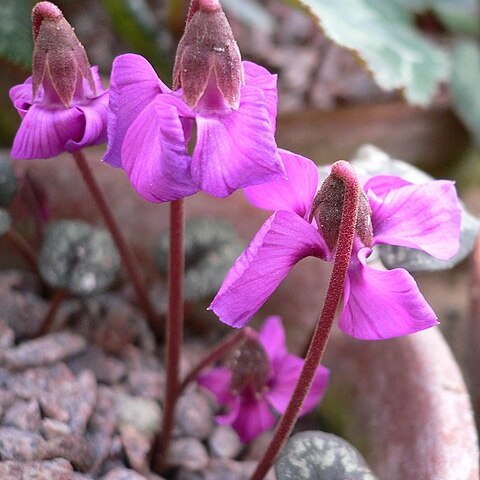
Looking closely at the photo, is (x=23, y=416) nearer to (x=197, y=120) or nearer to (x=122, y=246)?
(x=122, y=246)

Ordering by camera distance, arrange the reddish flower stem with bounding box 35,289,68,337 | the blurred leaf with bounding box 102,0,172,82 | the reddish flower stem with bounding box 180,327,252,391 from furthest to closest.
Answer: the blurred leaf with bounding box 102,0,172,82 < the reddish flower stem with bounding box 35,289,68,337 < the reddish flower stem with bounding box 180,327,252,391

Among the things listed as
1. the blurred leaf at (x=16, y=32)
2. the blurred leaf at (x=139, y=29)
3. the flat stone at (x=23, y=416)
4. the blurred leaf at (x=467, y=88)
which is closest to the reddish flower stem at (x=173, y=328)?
the flat stone at (x=23, y=416)

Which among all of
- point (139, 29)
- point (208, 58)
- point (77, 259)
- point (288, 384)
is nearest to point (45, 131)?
point (208, 58)

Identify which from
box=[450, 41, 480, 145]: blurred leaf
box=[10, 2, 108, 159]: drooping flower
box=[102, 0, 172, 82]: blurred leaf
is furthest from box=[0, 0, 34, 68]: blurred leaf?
box=[450, 41, 480, 145]: blurred leaf

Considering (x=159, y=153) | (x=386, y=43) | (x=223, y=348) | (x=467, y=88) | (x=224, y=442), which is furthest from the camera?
(x=467, y=88)

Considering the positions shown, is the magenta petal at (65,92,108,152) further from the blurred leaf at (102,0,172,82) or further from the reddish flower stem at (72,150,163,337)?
the blurred leaf at (102,0,172,82)

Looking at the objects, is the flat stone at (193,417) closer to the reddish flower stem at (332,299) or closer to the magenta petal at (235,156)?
the reddish flower stem at (332,299)

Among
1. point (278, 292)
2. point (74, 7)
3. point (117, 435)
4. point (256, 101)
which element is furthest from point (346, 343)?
point (74, 7)
